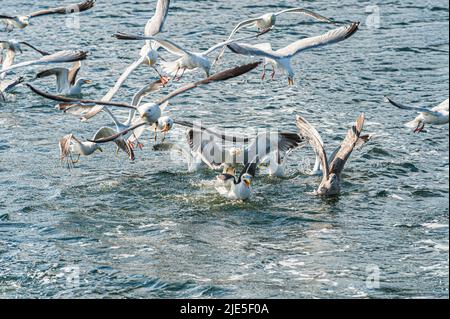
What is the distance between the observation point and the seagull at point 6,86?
2167cm

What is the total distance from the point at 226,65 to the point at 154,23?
5.36 m

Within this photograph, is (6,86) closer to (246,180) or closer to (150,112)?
(150,112)

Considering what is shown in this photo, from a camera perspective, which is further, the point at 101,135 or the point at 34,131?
the point at 34,131

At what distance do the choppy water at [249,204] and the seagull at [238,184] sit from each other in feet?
0.51

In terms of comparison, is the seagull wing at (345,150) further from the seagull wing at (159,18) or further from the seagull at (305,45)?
the seagull wing at (159,18)

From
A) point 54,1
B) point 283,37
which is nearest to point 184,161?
point 283,37

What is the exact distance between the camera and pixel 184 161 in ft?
58.8

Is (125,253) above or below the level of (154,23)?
below

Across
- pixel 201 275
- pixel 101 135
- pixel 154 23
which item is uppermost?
pixel 154 23

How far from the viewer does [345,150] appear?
1711 cm

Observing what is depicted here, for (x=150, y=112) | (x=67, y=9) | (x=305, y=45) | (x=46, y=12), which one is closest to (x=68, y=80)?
(x=46, y=12)

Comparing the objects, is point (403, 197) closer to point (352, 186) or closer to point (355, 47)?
point (352, 186)

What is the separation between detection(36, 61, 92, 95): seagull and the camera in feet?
73.4

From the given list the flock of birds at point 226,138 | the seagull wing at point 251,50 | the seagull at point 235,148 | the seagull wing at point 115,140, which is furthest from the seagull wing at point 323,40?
the seagull wing at point 115,140
